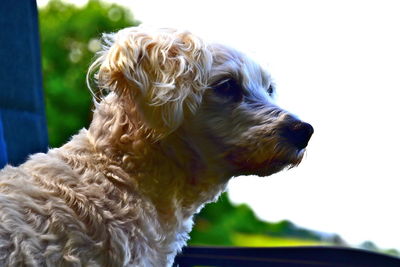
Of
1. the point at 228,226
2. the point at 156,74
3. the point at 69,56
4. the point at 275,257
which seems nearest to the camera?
the point at 156,74

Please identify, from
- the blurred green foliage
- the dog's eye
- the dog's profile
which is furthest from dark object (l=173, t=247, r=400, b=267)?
the blurred green foliage

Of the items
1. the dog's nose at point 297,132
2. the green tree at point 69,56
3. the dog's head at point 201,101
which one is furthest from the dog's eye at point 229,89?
the green tree at point 69,56

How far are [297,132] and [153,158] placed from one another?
0.28 m

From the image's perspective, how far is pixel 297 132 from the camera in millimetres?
1271

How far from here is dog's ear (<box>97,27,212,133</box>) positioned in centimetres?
121

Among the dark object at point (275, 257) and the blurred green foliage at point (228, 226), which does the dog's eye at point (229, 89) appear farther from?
the blurred green foliage at point (228, 226)

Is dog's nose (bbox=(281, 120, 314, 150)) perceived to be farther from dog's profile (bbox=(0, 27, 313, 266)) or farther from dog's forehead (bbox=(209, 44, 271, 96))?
dog's forehead (bbox=(209, 44, 271, 96))

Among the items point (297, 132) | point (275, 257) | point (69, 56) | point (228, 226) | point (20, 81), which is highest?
point (297, 132)

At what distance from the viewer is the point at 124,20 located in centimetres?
535

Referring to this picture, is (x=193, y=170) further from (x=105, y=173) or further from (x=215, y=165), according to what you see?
(x=105, y=173)

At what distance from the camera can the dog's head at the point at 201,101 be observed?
122 cm

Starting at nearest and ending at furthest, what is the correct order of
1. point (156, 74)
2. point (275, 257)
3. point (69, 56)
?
point (156, 74)
point (275, 257)
point (69, 56)

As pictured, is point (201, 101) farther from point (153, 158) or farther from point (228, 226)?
point (228, 226)

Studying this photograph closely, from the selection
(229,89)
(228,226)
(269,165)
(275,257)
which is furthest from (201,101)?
(228,226)
